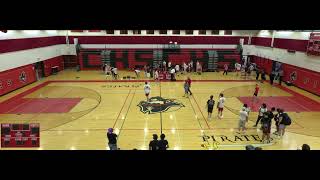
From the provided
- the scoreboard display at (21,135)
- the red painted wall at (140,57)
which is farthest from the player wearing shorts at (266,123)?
the red painted wall at (140,57)

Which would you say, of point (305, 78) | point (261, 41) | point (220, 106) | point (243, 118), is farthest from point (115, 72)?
point (261, 41)

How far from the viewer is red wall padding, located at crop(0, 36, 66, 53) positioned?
70.8 ft

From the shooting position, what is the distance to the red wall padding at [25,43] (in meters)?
21.6

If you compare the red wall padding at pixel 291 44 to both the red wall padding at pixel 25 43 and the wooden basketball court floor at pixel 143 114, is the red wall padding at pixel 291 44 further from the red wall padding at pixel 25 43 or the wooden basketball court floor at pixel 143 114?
the red wall padding at pixel 25 43

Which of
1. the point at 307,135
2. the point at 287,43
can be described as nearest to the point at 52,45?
the point at 287,43

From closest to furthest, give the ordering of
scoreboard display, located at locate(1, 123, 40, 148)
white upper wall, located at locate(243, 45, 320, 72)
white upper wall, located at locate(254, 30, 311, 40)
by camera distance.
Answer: scoreboard display, located at locate(1, 123, 40, 148)
white upper wall, located at locate(243, 45, 320, 72)
white upper wall, located at locate(254, 30, 311, 40)

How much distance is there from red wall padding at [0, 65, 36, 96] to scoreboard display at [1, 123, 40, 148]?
1343cm

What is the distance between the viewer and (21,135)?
356 inches

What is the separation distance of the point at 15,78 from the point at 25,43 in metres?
4.18

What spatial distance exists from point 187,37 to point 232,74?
8262 mm

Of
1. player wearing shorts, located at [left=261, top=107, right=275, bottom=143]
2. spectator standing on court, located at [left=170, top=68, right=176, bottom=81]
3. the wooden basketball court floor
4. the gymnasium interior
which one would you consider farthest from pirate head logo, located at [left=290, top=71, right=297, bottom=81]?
player wearing shorts, located at [left=261, top=107, right=275, bottom=143]

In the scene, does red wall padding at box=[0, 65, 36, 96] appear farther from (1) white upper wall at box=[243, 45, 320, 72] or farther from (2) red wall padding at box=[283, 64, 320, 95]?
(1) white upper wall at box=[243, 45, 320, 72]

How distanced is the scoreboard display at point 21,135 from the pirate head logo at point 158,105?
814 centimetres

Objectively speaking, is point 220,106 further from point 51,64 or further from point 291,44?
point 51,64
